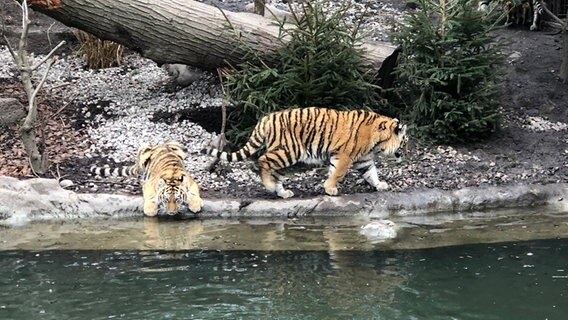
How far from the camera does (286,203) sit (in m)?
6.78

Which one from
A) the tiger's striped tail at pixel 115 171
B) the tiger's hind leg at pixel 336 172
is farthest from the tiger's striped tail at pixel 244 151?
the tiger's striped tail at pixel 115 171

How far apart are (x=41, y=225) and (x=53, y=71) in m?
4.19

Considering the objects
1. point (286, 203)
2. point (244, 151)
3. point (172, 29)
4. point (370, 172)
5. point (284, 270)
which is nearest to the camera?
point (284, 270)

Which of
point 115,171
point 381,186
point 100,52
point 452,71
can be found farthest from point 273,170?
point 100,52

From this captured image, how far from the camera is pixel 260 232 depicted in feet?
20.6

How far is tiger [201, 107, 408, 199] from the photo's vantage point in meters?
6.95

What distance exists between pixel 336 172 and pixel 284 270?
1829 mm

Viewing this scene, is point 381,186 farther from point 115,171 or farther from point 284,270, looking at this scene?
point 115,171

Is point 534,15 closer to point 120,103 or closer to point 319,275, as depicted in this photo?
point 120,103

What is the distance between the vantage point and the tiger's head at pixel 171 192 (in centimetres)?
657

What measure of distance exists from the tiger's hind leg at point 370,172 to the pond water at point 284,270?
60 centimetres

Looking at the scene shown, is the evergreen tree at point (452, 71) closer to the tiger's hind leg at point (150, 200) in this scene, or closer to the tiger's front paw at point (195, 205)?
the tiger's front paw at point (195, 205)

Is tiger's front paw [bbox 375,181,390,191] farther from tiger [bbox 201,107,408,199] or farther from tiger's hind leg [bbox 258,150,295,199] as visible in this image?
tiger's hind leg [bbox 258,150,295,199]

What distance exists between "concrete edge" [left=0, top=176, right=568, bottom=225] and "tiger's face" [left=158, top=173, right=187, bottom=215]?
0.25 meters
